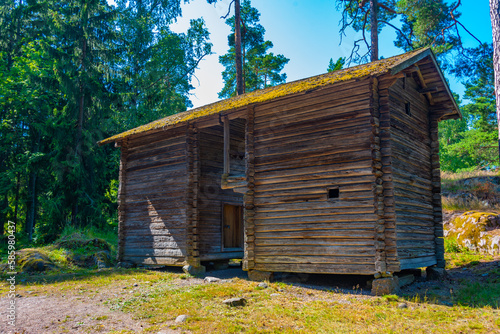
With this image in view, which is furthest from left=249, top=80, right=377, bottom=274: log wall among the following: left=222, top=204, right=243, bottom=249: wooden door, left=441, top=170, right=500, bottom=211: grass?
left=441, top=170, right=500, bottom=211: grass

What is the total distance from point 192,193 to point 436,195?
340 inches

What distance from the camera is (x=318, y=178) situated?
10.8 meters

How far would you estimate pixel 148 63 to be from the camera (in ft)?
100

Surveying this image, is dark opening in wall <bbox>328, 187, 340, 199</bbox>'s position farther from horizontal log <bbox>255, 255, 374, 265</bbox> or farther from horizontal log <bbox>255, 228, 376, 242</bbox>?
horizontal log <bbox>255, 255, 374, 265</bbox>

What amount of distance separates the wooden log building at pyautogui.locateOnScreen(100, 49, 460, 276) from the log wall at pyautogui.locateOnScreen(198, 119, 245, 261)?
43 mm

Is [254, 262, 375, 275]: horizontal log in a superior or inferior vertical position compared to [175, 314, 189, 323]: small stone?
superior

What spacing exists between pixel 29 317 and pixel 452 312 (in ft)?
28.4

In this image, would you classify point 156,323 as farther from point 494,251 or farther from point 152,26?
point 152,26

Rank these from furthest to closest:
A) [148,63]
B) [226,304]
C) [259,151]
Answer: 1. [148,63]
2. [259,151]
3. [226,304]

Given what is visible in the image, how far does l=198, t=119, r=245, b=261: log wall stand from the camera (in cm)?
1443

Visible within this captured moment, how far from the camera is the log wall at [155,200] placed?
14.4 metres

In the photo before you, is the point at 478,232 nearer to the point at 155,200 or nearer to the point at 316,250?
the point at 316,250

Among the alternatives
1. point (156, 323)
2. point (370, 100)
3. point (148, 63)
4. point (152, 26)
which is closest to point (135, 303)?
point (156, 323)

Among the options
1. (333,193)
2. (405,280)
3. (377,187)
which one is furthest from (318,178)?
(405,280)
